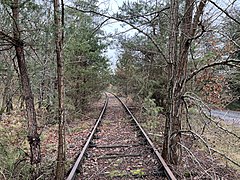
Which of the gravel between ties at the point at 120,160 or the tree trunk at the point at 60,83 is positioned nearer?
the tree trunk at the point at 60,83

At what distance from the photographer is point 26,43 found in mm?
4480

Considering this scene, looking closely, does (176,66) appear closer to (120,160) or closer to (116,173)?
(116,173)

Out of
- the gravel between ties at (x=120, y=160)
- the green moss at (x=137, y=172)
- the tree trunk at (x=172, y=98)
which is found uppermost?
the tree trunk at (x=172, y=98)

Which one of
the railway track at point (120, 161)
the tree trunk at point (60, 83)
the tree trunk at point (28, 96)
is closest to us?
the tree trunk at point (60, 83)

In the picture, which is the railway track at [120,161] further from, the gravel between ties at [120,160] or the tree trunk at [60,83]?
the tree trunk at [60,83]

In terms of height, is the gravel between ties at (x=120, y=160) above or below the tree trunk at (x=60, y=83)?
below

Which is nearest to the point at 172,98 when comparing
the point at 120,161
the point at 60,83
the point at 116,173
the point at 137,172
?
the point at 137,172

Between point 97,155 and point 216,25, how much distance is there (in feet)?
13.2

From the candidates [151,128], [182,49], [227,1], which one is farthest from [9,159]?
[151,128]

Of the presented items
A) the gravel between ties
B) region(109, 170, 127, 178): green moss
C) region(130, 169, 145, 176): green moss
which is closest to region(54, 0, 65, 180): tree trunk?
the gravel between ties

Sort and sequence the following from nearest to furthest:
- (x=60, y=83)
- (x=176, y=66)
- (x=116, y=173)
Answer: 1. (x=60, y=83)
2. (x=116, y=173)
3. (x=176, y=66)

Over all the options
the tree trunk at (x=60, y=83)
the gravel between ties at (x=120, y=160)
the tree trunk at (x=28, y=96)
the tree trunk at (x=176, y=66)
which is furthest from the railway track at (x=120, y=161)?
the tree trunk at (x=28, y=96)

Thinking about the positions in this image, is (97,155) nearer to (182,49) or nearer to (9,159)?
(9,159)

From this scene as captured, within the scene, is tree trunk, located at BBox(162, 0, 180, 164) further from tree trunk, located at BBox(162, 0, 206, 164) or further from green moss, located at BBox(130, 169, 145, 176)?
green moss, located at BBox(130, 169, 145, 176)
